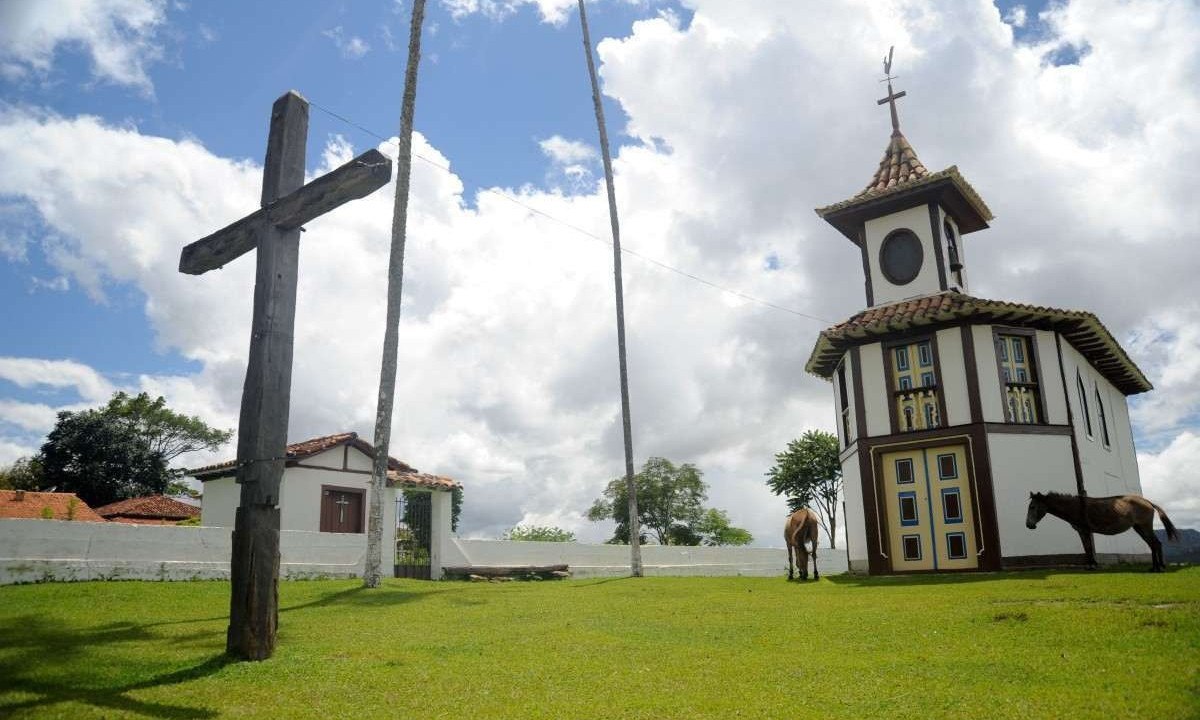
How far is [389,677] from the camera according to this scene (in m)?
6.96

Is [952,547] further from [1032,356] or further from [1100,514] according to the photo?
[1032,356]

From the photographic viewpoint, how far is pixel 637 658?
25.6 ft

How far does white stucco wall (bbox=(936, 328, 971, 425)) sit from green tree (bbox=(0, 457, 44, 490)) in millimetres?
49755

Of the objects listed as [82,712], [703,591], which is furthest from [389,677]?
[703,591]

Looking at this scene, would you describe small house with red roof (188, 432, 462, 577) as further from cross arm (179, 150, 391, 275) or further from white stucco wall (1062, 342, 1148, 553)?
white stucco wall (1062, 342, 1148, 553)

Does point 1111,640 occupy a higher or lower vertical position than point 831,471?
lower

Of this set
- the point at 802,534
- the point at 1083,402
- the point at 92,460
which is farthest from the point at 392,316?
the point at 92,460

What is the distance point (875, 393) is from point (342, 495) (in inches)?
672

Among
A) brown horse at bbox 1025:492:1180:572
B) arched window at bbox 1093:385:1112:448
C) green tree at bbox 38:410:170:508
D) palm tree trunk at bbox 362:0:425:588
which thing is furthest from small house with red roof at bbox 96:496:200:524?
arched window at bbox 1093:385:1112:448

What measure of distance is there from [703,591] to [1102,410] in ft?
50.2

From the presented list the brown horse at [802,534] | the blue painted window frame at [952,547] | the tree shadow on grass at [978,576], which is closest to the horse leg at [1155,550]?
the tree shadow on grass at [978,576]

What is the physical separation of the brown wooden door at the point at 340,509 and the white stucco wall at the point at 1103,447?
2141 cm

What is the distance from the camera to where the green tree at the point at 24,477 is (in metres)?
46.9

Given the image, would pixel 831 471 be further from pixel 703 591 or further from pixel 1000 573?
pixel 703 591
